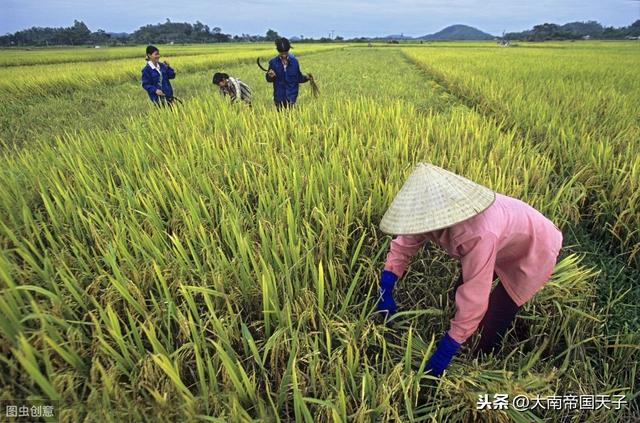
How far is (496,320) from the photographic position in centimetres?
145

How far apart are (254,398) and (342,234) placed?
82 cm

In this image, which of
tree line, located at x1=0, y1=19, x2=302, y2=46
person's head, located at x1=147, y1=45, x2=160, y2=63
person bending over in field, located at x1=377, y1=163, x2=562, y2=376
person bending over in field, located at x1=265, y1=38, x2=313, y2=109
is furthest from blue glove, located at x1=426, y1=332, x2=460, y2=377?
tree line, located at x1=0, y1=19, x2=302, y2=46

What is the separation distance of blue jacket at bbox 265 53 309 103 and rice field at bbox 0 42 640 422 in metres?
1.95

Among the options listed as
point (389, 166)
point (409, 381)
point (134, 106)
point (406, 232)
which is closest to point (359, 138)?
point (389, 166)

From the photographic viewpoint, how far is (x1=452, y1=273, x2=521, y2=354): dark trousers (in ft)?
4.71

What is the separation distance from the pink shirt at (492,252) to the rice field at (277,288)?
179 mm

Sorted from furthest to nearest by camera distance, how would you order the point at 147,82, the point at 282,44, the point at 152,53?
the point at 147,82
the point at 152,53
the point at 282,44

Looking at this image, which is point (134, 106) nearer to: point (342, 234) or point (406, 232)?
point (342, 234)

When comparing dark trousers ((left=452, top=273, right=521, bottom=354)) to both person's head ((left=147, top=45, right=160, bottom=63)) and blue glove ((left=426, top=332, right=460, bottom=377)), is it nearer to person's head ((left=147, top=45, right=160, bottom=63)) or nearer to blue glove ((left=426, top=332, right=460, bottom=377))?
blue glove ((left=426, top=332, right=460, bottom=377))

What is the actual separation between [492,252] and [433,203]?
26cm

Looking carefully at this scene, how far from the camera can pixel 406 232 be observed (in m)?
1.11

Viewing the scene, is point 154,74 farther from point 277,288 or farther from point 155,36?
point 155,36

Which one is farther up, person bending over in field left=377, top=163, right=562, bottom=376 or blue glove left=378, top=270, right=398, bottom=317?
person bending over in field left=377, top=163, right=562, bottom=376

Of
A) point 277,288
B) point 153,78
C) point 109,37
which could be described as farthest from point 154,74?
point 109,37
